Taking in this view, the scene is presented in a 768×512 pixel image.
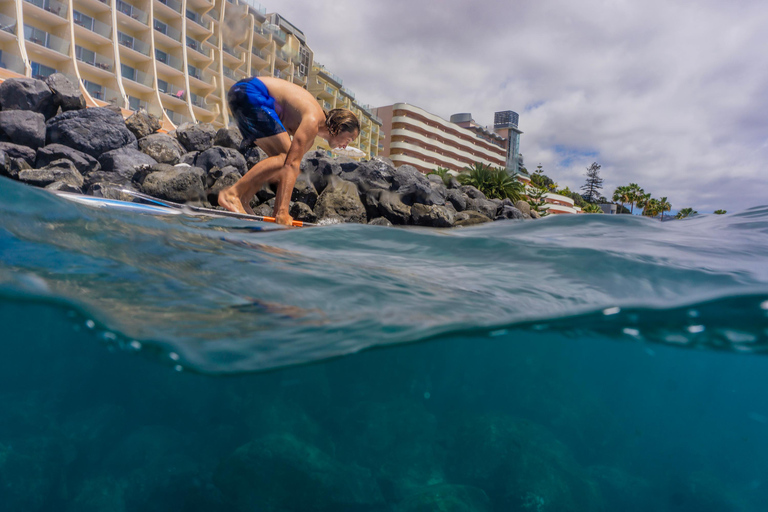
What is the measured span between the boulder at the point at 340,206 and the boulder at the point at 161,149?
5.90 meters

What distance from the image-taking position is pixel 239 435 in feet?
15.7

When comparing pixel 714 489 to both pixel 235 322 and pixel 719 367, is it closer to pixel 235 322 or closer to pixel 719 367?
pixel 719 367

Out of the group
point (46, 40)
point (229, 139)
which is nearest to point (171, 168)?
point (229, 139)

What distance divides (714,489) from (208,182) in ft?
39.2

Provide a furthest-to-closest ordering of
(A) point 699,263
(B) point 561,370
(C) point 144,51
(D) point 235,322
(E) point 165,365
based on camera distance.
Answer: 1. (C) point 144,51
2. (B) point 561,370
3. (E) point 165,365
4. (A) point 699,263
5. (D) point 235,322

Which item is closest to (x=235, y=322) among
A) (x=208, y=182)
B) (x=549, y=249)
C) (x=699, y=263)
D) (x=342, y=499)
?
(x=342, y=499)

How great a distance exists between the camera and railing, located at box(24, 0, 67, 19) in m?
29.2

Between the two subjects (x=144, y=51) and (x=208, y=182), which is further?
(x=144, y=51)

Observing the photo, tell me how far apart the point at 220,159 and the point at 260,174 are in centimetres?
807

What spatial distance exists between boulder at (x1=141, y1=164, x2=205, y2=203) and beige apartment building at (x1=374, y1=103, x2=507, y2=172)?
55.6 metres

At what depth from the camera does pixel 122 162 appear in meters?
12.3

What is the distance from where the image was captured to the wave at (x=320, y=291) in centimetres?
361

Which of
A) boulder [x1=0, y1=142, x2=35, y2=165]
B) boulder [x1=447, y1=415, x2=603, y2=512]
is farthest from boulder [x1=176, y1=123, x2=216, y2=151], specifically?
boulder [x1=447, y1=415, x2=603, y2=512]

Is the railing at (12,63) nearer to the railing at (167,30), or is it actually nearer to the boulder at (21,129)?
the railing at (167,30)
